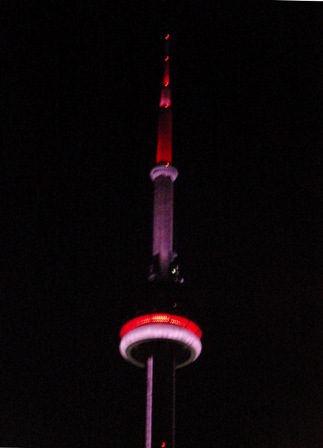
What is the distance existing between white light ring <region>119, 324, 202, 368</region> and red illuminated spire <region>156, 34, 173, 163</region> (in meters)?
14.5

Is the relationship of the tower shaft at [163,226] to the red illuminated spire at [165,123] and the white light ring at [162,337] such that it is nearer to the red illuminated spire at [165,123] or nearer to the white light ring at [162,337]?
the red illuminated spire at [165,123]

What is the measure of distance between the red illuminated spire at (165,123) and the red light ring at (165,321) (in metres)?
13.6

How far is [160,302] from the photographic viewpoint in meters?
52.2

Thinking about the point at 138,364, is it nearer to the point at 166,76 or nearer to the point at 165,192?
the point at 165,192

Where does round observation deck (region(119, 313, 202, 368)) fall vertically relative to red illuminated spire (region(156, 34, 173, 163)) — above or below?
below

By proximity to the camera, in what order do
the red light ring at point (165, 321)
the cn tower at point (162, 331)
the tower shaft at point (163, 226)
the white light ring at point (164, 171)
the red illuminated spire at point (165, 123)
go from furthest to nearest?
the red illuminated spire at point (165, 123), the white light ring at point (164, 171), the tower shaft at point (163, 226), the red light ring at point (165, 321), the cn tower at point (162, 331)

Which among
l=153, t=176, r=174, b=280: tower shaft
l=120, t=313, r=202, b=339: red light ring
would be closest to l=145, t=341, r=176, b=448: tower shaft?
l=120, t=313, r=202, b=339: red light ring

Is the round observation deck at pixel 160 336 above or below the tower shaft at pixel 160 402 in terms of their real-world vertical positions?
above

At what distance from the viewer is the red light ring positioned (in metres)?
50.9

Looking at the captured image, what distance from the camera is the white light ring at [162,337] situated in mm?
50500

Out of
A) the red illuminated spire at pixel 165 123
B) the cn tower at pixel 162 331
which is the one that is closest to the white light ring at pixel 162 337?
the cn tower at pixel 162 331

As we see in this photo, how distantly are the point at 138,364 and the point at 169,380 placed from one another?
5.07 meters

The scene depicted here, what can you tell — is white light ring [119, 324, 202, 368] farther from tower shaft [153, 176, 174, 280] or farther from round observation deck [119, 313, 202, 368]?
tower shaft [153, 176, 174, 280]

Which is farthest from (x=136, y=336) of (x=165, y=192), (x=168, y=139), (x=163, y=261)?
(x=168, y=139)
